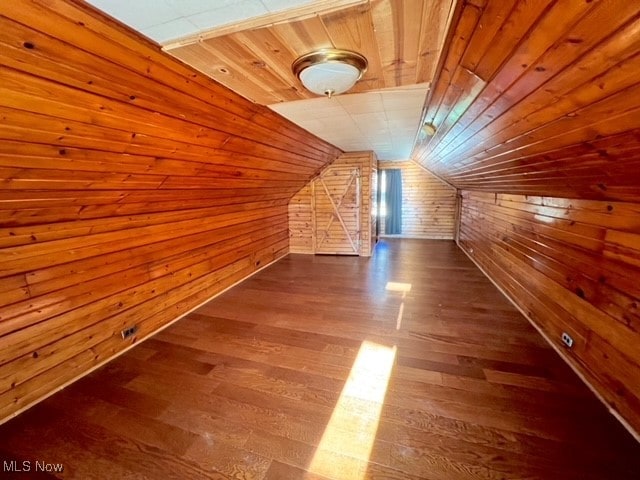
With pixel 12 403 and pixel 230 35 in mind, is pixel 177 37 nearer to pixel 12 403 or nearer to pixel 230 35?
pixel 230 35

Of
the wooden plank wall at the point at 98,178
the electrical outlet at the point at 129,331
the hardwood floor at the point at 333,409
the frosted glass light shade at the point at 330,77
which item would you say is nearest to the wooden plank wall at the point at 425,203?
the hardwood floor at the point at 333,409

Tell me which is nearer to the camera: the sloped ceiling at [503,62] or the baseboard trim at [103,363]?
the sloped ceiling at [503,62]

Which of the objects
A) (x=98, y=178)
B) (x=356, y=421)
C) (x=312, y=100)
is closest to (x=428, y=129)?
(x=312, y=100)

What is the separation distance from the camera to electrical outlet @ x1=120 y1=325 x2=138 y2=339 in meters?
2.38

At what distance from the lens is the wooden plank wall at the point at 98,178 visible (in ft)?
3.38

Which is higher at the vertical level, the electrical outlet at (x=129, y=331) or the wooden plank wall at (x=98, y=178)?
the wooden plank wall at (x=98, y=178)

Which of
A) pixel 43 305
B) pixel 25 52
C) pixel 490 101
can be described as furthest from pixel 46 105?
pixel 490 101

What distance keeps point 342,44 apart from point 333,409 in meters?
1.99

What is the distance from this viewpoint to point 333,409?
1.72 metres

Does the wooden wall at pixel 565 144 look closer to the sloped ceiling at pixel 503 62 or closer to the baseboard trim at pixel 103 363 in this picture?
the sloped ceiling at pixel 503 62

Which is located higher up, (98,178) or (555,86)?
(555,86)

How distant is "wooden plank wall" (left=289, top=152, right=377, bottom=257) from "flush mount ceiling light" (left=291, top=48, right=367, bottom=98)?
387 centimetres

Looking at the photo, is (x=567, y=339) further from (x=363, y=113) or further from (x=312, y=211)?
(x=312, y=211)

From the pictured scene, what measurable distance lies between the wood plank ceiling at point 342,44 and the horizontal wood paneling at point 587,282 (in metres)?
1.60
